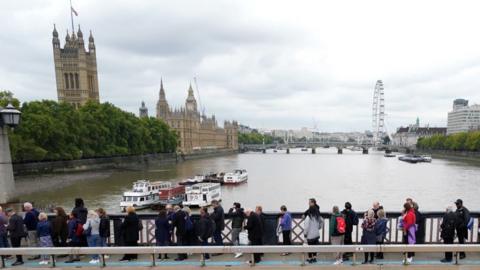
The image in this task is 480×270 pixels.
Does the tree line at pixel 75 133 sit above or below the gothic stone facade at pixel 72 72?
below

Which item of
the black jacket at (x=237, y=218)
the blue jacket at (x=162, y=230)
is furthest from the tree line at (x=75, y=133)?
the black jacket at (x=237, y=218)

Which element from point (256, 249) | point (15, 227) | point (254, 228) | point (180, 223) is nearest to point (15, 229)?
point (15, 227)

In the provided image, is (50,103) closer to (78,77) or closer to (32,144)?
(32,144)

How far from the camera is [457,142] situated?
5153 inches

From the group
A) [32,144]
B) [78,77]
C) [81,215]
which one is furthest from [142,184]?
[78,77]

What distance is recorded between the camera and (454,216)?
9.02 meters

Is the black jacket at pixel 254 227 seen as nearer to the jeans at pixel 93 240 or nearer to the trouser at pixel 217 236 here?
the trouser at pixel 217 236

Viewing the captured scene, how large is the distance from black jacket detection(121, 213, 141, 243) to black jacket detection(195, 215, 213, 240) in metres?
1.74

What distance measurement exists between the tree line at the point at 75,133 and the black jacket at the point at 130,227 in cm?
4782

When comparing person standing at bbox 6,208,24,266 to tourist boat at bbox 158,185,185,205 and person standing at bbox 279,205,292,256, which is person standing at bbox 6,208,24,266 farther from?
tourist boat at bbox 158,185,185,205

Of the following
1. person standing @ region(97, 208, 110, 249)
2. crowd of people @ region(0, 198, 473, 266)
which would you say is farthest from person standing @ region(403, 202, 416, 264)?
person standing @ region(97, 208, 110, 249)

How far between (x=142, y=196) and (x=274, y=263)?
107 ft

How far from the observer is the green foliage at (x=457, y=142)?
114062 mm

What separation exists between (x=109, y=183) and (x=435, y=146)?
519 ft
